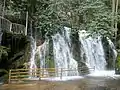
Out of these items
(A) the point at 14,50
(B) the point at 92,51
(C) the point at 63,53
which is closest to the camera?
(A) the point at 14,50

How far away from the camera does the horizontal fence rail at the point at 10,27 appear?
797 inches

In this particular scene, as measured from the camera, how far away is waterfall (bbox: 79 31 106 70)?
27.3 metres

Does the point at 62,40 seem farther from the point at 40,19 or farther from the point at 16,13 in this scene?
the point at 16,13

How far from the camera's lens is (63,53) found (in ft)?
83.6

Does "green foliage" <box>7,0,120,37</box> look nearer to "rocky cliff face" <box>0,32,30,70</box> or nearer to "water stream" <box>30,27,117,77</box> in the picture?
"water stream" <box>30,27,117,77</box>

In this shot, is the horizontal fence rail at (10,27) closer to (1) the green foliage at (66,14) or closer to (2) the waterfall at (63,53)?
(1) the green foliage at (66,14)

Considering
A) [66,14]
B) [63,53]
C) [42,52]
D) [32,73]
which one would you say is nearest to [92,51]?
[63,53]

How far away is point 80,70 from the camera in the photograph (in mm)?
24672

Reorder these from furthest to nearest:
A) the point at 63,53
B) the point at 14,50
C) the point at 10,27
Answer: the point at 63,53, the point at 14,50, the point at 10,27

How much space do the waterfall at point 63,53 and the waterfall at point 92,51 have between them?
6.20 ft

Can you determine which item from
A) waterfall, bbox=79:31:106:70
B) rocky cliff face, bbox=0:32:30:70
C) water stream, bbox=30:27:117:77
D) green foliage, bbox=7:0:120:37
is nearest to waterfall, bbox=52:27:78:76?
water stream, bbox=30:27:117:77

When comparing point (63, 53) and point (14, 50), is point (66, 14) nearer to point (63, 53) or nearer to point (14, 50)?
point (63, 53)

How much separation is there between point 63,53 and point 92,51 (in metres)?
4.08

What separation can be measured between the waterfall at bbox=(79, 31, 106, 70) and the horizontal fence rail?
7290 mm
